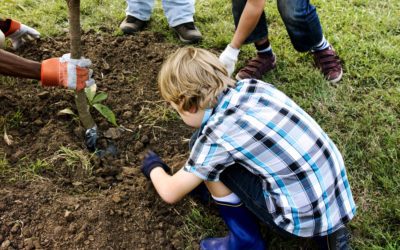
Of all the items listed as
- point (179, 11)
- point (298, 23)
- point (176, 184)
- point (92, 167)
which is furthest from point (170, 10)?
point (176, 184)

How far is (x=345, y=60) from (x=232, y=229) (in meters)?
1.73

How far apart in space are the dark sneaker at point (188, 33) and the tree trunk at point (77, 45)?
1.15 meters

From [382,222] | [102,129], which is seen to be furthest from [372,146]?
[102,129]

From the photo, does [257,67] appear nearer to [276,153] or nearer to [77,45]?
[77,45]

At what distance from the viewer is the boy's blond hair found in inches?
68.4

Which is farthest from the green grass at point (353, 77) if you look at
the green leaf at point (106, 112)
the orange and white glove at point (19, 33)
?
the green leaf at point (106, 112)

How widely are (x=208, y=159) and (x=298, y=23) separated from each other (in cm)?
145

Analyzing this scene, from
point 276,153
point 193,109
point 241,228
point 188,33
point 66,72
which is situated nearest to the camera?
point 276,153

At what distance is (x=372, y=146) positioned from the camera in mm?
2512

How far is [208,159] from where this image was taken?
170 centimetres

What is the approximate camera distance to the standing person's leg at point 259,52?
9.78 ft

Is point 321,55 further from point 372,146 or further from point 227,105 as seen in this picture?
point 227,105

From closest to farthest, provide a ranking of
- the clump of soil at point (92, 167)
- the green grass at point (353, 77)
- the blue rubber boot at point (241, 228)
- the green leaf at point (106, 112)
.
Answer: the blue rubber boot at point (241, 228), the clump of soil at point (92, 167), the green grass at point (353, 77), the green leaf at point (106, 112)

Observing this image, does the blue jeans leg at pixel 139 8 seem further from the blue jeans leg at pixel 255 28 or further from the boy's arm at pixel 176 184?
the boy's arm at pixel 176 184
